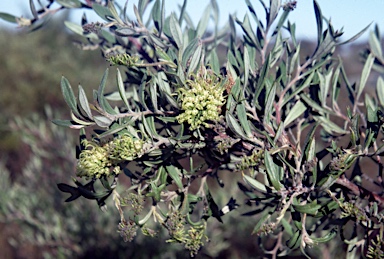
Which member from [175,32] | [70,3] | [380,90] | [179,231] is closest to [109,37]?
[70,3]

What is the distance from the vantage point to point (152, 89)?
2.20ft

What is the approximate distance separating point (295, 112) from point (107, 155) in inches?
13.2

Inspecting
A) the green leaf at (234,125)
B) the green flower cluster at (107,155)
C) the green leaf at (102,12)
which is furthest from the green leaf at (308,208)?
the green leaf at (102,12)

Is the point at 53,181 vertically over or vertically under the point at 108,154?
under

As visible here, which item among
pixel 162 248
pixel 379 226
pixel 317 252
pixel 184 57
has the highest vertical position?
pixel 184 57

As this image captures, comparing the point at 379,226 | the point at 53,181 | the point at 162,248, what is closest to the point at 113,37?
the point at 379,226

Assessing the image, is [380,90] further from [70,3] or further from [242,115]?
[70,3]

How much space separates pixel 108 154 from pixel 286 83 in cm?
34

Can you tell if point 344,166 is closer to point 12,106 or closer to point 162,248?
point 162,248

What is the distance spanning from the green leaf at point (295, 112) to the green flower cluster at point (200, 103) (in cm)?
18

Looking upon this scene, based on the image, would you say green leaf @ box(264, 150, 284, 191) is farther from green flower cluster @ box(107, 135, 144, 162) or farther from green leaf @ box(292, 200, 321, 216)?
green flower cluster @ box(107, 135, 144, 162)

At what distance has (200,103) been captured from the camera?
63 cm


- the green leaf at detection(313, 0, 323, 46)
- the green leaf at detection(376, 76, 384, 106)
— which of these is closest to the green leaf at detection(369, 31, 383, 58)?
the green leaf at detection(376, 76, 384, 106)

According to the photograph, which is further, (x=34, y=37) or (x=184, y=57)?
(x=34, y=37)
